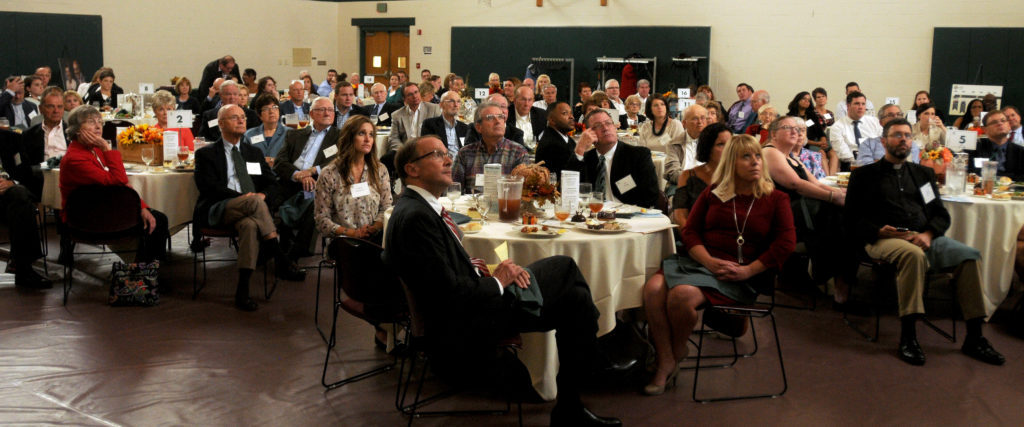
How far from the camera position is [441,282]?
2.99 metres

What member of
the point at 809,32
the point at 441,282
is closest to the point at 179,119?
the point at 441,282

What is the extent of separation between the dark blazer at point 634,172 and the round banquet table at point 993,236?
1.78 m

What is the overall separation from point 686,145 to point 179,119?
406 cm

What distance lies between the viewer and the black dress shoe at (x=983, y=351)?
14.1 ft

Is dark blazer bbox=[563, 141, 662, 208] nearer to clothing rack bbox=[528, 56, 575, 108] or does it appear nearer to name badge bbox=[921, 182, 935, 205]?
name badge bbox=[921, 182, 935, 205]

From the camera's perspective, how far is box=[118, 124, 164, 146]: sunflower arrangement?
597cm

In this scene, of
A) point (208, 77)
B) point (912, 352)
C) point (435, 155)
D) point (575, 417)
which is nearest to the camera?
point (435, 155)

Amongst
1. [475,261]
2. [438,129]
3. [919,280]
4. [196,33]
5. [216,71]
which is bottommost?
[919,280]

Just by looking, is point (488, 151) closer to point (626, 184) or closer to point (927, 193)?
point (626, 184)

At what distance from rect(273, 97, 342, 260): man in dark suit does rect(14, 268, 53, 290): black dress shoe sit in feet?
5.02

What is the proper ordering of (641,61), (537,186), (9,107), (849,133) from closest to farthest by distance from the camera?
(537,186)
(849,133)
(9,107)
(641,61)

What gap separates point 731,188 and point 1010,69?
11803 millimetres

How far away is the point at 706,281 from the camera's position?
3.82 meters

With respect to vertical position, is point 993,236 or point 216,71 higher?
point 216,71
